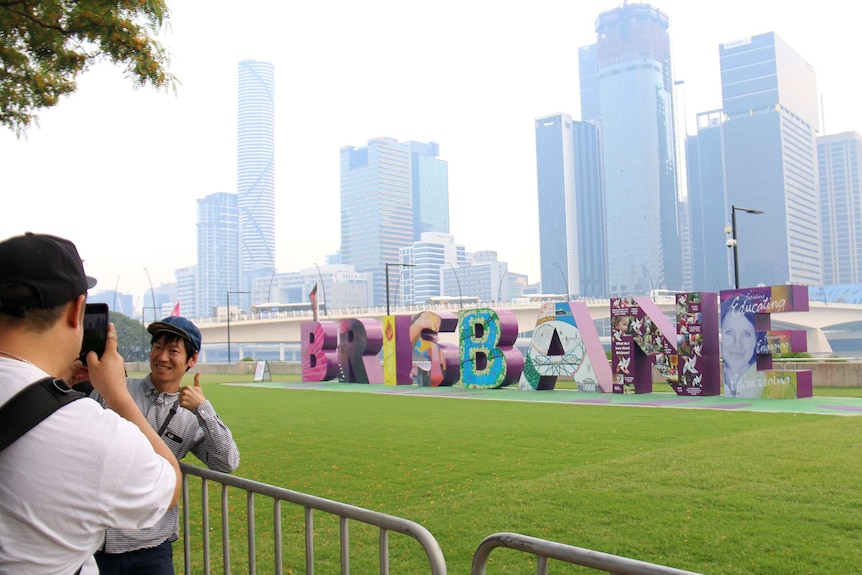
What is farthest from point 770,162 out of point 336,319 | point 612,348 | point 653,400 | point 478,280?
point 653,400

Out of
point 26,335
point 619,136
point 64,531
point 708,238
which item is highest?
point 619,136

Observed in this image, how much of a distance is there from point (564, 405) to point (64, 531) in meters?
18.4

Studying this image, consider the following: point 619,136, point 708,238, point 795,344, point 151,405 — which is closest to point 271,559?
point 151,405

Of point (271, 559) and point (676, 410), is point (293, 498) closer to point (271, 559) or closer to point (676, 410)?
point (271, 559)

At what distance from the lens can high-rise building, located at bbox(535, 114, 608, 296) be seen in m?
180

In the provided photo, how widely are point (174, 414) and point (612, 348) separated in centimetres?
2060

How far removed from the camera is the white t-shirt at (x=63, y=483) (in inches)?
69.2

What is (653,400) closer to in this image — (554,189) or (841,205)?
(841,205)

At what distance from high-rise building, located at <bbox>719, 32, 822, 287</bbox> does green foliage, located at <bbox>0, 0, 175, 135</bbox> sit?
131650 millimetres

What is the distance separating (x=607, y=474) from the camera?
9.15 m

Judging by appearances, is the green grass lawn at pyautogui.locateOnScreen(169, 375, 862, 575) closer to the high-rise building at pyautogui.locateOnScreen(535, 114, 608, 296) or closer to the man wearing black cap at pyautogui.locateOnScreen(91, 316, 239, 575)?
the man wearing black cap at pyautogui.locateOnScreen(91, 316, 239, 575)

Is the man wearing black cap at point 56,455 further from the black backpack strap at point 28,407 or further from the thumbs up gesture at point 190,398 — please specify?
the thumbs up gesture at point 190,398

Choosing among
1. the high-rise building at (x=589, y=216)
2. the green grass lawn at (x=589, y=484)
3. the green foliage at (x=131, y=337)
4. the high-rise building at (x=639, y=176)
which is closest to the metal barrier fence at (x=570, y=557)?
the green grass lawn at (x=589, y=484)

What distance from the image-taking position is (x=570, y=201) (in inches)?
7308
